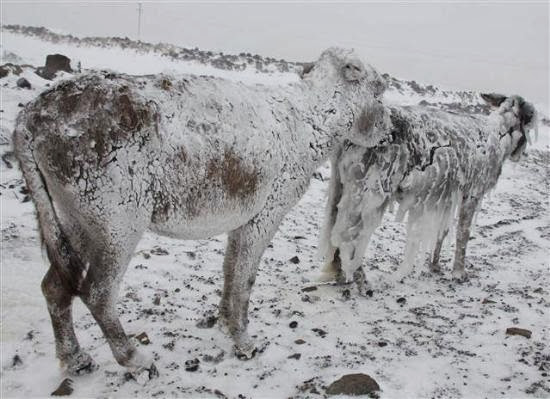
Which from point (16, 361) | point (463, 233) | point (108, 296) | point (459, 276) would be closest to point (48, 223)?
point (108, 296)

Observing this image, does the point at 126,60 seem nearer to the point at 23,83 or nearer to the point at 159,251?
the point at 23,83

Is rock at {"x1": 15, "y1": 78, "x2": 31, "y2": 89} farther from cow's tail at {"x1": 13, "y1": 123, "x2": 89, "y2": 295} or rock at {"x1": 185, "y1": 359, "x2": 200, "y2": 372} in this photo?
rock at {"x1": 185, "y1": 359, "x2": 200, "y2": 372}

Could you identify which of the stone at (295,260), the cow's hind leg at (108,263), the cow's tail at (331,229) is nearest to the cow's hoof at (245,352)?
the cow's hind leg at (108,263)

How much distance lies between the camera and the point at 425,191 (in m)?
5.23

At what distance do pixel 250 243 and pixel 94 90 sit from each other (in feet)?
5.14

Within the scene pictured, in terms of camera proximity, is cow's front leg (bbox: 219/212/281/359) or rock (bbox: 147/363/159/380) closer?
rock (bbox: 147/363/159/380)

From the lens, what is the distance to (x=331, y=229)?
Result: 5281 mm

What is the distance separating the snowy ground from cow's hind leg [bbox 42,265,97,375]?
0.09 m

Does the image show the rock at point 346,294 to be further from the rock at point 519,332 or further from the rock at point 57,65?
the rock at point 57,65

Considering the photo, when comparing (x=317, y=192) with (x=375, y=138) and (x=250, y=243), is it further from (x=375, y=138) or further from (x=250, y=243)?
(x=250, y=243)

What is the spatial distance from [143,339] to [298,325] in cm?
132

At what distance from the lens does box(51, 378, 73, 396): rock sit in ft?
10.2

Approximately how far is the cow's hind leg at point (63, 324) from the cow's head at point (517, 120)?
5.58 meters

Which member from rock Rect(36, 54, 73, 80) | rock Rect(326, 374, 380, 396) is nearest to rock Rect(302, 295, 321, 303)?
rock Rect(326, 374, 380, 396)
